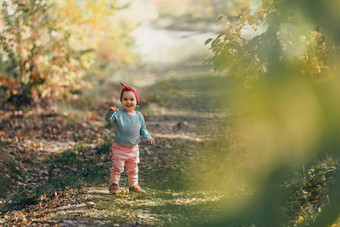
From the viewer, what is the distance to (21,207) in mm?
5758

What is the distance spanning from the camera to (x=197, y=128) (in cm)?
1073

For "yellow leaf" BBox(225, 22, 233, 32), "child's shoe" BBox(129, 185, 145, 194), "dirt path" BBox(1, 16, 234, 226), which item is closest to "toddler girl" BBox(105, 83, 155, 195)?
"child's shoe" BBox(129, 185, 145, 194)

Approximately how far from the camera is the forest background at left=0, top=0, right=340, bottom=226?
17.2 ft

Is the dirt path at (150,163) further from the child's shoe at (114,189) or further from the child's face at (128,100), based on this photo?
the child's face at (128,100)

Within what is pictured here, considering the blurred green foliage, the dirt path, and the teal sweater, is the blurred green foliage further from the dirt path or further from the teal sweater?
the teal sweater

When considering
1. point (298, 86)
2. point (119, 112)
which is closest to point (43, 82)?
point (119, 112)

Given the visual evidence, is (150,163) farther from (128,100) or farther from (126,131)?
(128,100)

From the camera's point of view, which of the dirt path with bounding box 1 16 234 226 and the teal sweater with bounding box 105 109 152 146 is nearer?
the dirt path with bounding box 1 16 234 226

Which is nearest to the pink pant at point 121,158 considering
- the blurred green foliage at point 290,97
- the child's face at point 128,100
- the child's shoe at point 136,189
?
the child's shoe at point 136,189

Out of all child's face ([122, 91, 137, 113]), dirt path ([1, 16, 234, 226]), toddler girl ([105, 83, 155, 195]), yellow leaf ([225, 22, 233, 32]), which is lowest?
dirt path ([1, 16, 234, 226])

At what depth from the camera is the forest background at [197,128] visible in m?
5.25

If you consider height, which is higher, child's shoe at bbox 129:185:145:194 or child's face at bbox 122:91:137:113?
child's face at bbox 122:91:137:113

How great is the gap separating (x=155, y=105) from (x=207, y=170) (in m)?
6.14

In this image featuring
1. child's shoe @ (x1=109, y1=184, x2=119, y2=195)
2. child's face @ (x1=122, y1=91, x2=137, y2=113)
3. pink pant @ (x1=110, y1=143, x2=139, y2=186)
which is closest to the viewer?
child's face @ (x1=122, y1=91, x2=137, y2=113)
